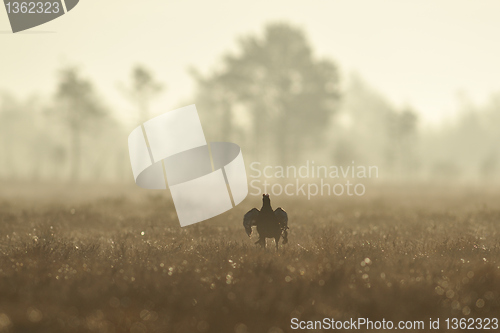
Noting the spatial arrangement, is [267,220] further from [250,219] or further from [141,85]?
[141,85]

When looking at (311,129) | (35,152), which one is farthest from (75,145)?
(35,152)

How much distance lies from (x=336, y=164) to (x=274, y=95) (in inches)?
391

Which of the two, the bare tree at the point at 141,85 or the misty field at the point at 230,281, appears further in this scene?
the bare tree at the point at 141,85

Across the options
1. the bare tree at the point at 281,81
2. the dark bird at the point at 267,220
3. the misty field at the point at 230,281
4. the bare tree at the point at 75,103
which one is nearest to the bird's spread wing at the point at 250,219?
the dark bird at the point at 267,220

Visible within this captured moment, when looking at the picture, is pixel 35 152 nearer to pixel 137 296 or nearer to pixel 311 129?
pixel 311 129

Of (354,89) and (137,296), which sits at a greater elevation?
(137,296)

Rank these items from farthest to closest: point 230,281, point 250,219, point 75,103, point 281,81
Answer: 1. point 75,103
2. point 281,81
3. point 250,219
4. point 230,281

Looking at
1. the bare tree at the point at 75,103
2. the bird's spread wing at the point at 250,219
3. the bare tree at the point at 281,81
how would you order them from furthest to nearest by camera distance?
1. the bare tree at the point at 75,103
2. the bare tree at the point at 281,81
3. the bird's spread wing at the point at 250,219

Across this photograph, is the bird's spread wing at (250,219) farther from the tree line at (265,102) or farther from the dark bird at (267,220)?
the tree line at (265,102)

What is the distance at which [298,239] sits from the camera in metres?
8.78

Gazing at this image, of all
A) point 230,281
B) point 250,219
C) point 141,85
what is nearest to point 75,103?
point 141,85

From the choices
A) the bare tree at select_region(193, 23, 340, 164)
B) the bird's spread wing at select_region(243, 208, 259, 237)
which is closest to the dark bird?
the bird's spread wing at select_region(243, 208, 259, 237)

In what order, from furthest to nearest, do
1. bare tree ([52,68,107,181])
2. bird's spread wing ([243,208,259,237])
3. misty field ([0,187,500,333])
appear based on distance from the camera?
bare tree ([52,68,107,181]) → bird's spread wing ([243,208,259,237]) → misty field ([0,187,500,333])

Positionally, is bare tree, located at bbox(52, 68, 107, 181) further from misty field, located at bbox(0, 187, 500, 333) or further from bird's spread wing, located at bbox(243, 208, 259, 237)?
bird's spread wing, located at bbox(243, 208, 259, 237)
